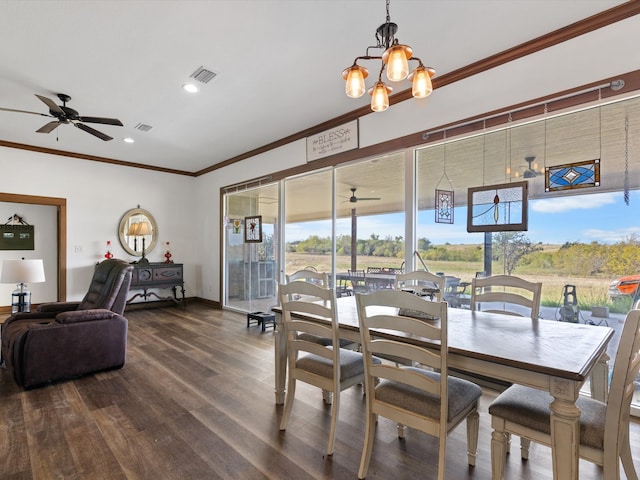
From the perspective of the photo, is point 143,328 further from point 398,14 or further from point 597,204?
point 597,204

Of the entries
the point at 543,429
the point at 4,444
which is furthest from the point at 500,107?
the point at 4,444

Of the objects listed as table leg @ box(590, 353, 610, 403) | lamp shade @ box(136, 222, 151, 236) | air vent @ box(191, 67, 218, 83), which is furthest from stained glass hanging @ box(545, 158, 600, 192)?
lamp shade @ box(136, 222, 151, 236)

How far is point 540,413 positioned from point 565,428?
0.17 m

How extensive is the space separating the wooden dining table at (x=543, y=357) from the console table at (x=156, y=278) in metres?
5.27

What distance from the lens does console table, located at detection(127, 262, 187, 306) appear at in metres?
6.16

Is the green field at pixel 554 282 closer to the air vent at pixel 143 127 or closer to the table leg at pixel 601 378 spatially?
the table leg at pixel 601 378

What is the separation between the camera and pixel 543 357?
56.1 inches

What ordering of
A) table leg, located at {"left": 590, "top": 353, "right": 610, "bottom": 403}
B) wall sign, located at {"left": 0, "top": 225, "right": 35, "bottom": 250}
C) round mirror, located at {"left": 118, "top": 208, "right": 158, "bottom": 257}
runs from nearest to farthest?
table leg, located at {"left": 590, "top": 353, "right": 610, "bottom": 403}
wall sign, located at {"left": 0, "top": 225, "right": 35, "bottom": 250}
round mirror, located at {"left": 118, "top": 208, "right": 158, "bottom": 257}

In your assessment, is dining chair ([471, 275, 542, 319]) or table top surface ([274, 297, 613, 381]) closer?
table top surface ([274, 297, 613, 381])

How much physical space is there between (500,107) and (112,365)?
4.41 m

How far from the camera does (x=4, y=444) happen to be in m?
2.08

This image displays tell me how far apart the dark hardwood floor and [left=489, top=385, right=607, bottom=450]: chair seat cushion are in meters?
0.51

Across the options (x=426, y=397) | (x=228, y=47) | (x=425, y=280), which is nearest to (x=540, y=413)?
(x=426, y=397)

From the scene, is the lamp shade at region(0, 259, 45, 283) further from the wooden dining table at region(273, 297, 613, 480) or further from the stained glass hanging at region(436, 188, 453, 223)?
the stained glass hanging at region(436, 188, 453, 223)
